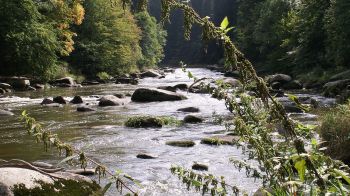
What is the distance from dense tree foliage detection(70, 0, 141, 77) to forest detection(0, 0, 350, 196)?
0.16 metres

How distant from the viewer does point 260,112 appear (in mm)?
2383

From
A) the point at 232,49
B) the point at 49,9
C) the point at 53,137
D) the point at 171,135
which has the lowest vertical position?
the point at 171,135

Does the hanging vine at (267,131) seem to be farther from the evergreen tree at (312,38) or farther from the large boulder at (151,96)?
the evergreen tree at (312,38)

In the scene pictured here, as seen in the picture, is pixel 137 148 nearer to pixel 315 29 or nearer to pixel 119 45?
pixel 315 29

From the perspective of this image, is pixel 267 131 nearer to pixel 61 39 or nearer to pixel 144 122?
pixel 144 122

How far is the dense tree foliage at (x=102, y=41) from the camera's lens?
44.6 m

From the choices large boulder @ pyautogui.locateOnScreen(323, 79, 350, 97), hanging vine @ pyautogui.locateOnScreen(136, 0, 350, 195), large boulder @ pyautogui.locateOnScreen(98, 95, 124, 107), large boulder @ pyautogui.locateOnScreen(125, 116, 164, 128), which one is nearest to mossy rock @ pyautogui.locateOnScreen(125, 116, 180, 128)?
large boulder @ pyautogui.locateOnScreen(125, 116, 164, 128)

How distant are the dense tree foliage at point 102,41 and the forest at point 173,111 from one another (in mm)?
162

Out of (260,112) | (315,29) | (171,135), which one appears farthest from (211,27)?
(315,29)

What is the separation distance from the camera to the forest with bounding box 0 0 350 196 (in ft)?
6.48

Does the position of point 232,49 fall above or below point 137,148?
above

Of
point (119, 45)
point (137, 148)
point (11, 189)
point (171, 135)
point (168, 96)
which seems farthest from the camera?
point (119, 45)

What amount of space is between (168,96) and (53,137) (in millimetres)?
21547

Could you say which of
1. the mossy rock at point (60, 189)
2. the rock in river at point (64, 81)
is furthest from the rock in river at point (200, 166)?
the rock in river at point (64, 81)
